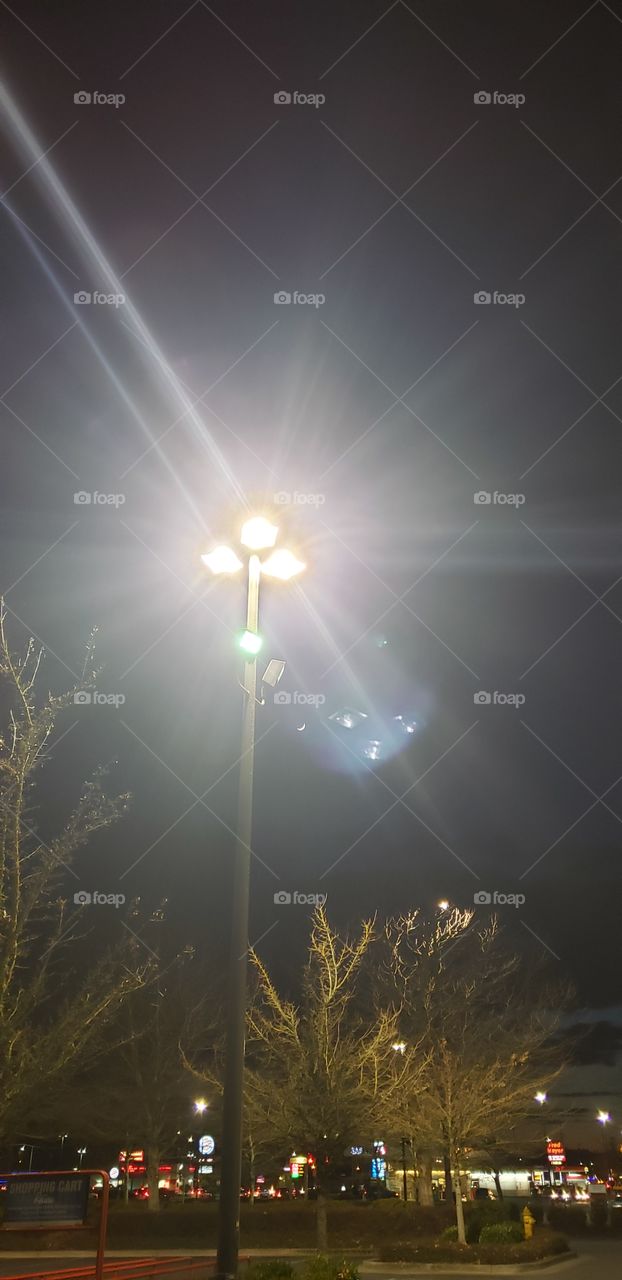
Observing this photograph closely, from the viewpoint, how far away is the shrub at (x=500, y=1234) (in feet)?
82.5

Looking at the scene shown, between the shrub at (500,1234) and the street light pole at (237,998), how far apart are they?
2082 centimetres

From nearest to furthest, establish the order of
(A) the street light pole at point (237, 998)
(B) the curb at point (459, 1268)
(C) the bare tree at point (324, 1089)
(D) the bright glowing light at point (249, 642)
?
(A) the street light pole at point (237, 998) → (D) the bright glowing light at point (249, 642) → (C) the bare tree at point (324, 1089) → (B) the curb at point (459, 1268)

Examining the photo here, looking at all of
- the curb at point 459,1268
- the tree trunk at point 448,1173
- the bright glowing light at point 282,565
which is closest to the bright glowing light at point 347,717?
the bright glowing light at point 282,565

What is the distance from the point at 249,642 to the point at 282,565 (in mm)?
1035

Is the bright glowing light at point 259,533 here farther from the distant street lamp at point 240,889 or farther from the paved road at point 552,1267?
the paved road at point 552,1267

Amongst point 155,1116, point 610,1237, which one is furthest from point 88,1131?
point 610,1237

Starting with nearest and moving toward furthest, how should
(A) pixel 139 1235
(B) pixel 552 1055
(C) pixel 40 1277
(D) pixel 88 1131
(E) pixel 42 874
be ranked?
(E) pixel 42 874 < (C) pixel 40 1277 < (A) pixel 139 1235 < (B) pixel 552 1055 < (D) pixel 88 1131

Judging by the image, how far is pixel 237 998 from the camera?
8.91 meters

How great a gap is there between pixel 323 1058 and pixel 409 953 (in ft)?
40.3

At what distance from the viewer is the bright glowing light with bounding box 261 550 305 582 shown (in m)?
10.7

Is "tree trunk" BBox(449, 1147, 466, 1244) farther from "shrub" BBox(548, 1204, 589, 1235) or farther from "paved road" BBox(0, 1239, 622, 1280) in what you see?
"shrub" BBox(548, 1204, 589, 1235)

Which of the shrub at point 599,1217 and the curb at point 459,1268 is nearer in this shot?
the curb at point 459,1268

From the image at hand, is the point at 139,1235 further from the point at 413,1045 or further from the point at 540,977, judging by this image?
the point at 540,977

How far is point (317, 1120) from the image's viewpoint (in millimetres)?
19203
